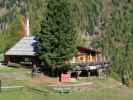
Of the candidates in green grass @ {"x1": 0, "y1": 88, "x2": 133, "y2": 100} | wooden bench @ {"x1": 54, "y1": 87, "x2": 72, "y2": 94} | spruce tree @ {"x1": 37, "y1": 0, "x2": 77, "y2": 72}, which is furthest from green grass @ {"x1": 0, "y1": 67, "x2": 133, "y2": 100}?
spruce tree @ {"x1": 37, "y1": 0, "x2": 77, "y2": 72}

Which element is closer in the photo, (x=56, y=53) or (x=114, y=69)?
(x=56, y=53)

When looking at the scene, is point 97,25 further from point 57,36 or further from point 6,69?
Result: point 57,36

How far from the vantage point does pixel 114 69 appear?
7794 cm

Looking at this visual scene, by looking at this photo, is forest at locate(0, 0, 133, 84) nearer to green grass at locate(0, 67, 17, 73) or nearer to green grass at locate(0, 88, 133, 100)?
green grass at locate(0, 67, 17, 73)

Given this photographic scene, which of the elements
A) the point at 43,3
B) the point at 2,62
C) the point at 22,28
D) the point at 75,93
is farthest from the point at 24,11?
the point at 75,93

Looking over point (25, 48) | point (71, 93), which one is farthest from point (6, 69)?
point (71, 93)

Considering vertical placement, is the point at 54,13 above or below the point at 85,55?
above

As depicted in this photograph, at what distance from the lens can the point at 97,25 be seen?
121 m

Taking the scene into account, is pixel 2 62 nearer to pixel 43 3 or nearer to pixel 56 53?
pixel 56 53

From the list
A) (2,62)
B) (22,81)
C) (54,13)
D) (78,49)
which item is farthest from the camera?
(2,62)

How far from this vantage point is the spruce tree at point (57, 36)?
2670 inches

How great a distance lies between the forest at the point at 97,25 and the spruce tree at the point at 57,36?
2.18m

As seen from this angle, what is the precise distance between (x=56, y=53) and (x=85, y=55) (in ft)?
26.4

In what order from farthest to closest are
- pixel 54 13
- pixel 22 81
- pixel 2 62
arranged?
1. pixel 2 62
2. pixel 54 13
3. pixel 22 81
